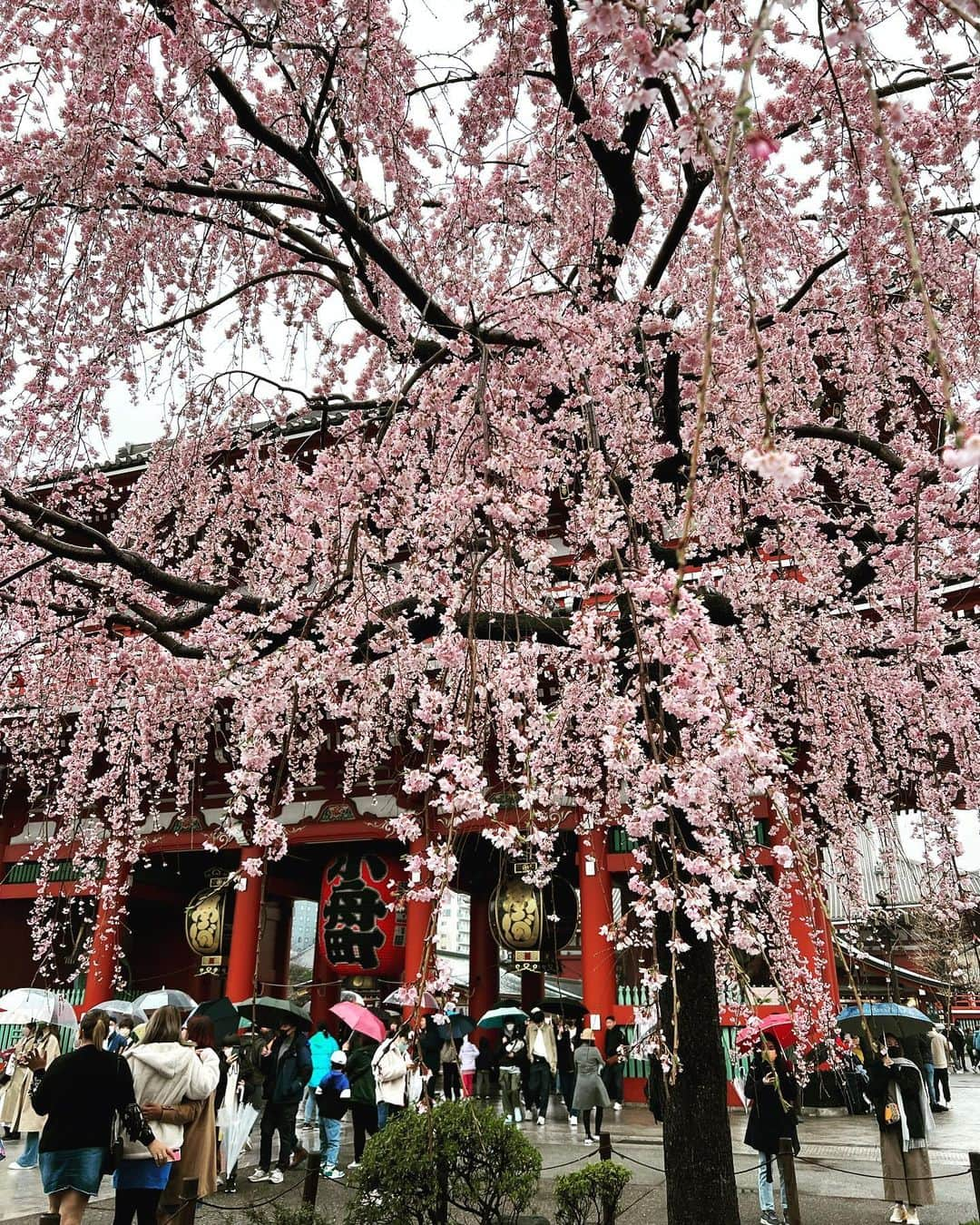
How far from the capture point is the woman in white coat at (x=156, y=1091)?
4.30 m

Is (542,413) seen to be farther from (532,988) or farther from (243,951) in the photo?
(532,988)

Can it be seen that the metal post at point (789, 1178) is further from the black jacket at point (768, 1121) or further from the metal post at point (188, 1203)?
the metal post at point (188, 1203)

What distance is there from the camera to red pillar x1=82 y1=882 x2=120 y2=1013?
11.9 meters

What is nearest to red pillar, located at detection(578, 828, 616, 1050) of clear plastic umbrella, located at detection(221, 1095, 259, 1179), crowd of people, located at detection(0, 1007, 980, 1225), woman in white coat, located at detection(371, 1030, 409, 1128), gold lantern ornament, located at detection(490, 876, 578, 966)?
crowd of people, located at detection(0, 1007, 980, 1225)

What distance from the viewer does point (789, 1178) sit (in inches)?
209

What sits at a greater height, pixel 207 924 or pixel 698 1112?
pixel 207 924

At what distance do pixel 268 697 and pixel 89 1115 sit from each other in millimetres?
2174

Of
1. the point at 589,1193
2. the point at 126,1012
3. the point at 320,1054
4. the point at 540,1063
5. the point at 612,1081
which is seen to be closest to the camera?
the point at 589,1193

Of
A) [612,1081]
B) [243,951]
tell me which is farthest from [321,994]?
[612,1081]

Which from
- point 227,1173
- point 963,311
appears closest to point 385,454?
point 963,311

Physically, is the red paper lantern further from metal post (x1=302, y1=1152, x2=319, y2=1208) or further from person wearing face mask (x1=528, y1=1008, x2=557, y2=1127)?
metal post (x1=302, y1=1152, x2=319, y2=1208)

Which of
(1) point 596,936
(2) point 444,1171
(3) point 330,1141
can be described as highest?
(1) point 596,936

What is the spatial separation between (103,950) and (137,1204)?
28.7 ft

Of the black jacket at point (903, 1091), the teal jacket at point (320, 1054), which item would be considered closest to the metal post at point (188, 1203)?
the teal jacket at point (320, 1054)
